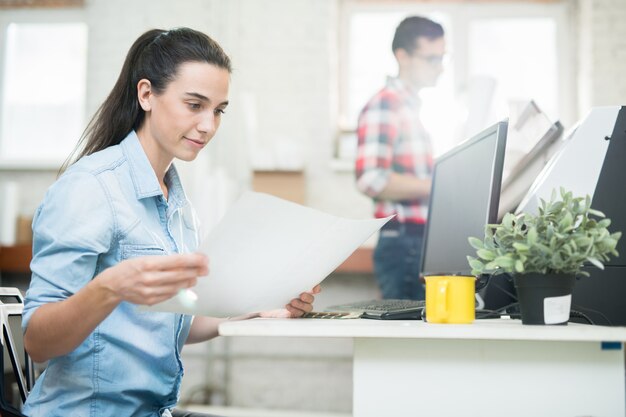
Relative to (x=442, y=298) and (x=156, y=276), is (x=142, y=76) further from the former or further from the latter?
(x=442, y=298)

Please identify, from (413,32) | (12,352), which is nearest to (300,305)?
(12,352)

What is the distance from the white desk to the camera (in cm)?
87

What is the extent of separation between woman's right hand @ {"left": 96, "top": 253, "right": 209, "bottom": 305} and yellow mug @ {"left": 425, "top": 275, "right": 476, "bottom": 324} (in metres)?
0.34

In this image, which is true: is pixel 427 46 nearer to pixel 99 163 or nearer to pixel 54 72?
pixel 99 163

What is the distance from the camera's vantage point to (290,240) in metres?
0.94

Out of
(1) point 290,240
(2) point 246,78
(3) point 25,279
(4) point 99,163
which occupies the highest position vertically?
(2) point 246,78

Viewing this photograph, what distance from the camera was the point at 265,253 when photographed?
93 cm

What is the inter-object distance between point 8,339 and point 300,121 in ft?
9.29

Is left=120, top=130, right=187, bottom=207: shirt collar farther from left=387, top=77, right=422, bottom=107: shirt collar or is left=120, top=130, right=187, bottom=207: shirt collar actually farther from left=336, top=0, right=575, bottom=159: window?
left=336, top=0, right=575, bottom=159: window

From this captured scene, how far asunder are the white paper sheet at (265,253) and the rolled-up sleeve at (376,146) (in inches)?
57.8

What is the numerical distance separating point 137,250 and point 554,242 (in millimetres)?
631

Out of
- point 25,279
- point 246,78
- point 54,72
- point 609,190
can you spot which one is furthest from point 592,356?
point 54,72

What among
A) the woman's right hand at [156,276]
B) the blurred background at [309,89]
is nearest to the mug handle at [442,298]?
the woman's right hand at [156,276]

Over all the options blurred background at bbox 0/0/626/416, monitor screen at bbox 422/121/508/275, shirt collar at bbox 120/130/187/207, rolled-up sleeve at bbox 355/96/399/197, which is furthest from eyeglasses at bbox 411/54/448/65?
shirt collar at bbox 120/130/187/207
